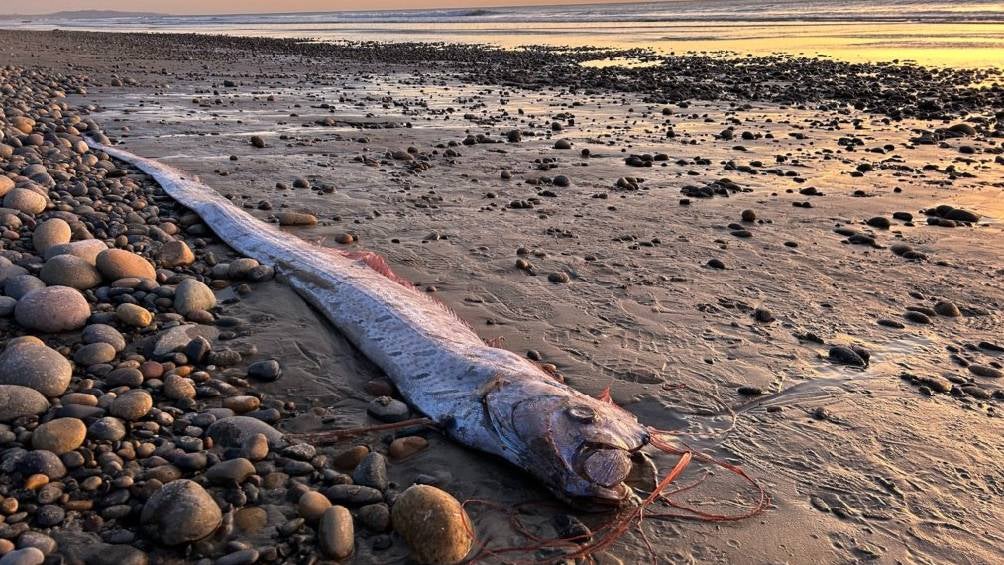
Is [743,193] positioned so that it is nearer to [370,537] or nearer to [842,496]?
[842,496]

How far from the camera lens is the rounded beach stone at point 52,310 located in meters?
4.52

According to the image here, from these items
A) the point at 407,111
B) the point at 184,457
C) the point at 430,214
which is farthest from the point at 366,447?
the point at 407,111

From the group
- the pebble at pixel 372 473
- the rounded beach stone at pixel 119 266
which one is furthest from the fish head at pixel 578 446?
the rounded beach stone at pixel 119 266

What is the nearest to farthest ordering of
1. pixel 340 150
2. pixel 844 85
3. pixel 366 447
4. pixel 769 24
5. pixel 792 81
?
pixel 366 447 → pixel 340 150 → pixel 844 85 → pixel 792 81 → pixel 769 24

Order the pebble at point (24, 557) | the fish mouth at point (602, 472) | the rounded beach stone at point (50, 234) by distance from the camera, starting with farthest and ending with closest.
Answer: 1. the rounded beach stone at point (50, 234)
2. the fish mouth at point (602, 472)
3. the pebble at point (24, 557)

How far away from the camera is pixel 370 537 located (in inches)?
118

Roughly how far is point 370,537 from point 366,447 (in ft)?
2.18

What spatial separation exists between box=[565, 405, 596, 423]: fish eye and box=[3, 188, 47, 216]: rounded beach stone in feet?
20.0

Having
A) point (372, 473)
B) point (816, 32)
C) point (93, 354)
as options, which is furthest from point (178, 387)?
point (816, 32)

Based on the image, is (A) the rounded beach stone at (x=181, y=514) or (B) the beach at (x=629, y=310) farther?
(B) the beach at (x=629, y=310)

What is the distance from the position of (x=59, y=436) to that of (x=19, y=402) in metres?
0.44

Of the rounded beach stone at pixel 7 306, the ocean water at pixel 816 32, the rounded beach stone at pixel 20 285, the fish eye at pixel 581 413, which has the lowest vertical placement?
the fish eye at pixel 581 413

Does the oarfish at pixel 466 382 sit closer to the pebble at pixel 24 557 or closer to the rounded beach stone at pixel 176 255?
the rounded beach stone at pixel 176 255

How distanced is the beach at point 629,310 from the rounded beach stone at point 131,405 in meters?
0.05
